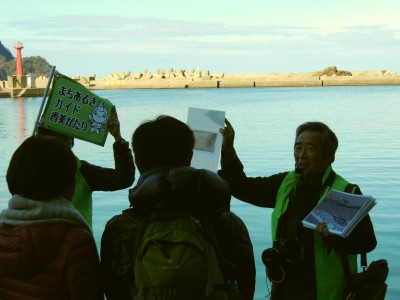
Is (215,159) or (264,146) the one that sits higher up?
(215,159)

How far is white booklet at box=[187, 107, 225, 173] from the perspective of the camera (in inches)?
94.7

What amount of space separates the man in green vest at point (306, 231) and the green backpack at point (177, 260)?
445 millimetres

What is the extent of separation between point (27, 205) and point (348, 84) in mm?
72707

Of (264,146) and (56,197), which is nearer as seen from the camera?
(56,197)

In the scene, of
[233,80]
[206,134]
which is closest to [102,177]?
[206,134]

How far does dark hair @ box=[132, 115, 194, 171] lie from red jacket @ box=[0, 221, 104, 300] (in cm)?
25

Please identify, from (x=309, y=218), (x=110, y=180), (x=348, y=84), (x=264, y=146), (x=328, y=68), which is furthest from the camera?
(x=328, y=68)

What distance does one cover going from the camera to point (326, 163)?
231 centimetres

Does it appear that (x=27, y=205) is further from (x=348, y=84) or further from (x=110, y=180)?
(x=348, y=84)

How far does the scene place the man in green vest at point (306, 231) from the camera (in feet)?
7.04

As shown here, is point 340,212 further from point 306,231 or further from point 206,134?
point 206,134

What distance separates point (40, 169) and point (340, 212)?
863 mm

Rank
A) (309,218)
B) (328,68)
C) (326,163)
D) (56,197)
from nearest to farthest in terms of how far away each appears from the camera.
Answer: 1. (56,197)
2. (309,218)
3. (326,163)
4. (328,68)

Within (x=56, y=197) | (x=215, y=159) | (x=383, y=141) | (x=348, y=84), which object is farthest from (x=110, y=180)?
(x=348, y=84)
